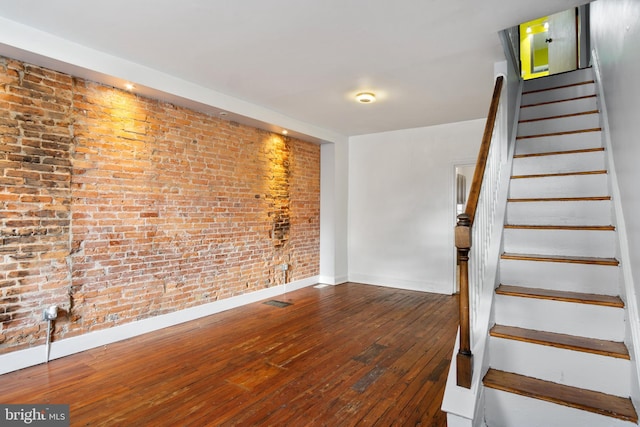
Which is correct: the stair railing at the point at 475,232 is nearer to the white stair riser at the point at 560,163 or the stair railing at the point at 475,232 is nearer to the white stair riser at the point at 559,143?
the white stair riser at the point at 560,163

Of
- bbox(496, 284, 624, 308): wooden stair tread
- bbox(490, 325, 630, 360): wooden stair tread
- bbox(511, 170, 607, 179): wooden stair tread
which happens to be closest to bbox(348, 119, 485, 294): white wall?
bbox(511, 170, 607, 179): wooden stair tread

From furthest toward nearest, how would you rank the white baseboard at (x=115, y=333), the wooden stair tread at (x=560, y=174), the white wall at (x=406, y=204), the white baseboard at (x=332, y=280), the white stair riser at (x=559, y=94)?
the white baseboard at (x=332, y=280) → the white wall at (x=406, y=204) → the white stair riser at (x=559, y=94) → the white baseboard at (x=115, y=333) → the wooden stair tread at (x=560, y=174)

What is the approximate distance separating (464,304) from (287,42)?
249 cm

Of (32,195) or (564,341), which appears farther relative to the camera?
(32,195)

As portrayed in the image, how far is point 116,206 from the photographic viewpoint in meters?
3.43

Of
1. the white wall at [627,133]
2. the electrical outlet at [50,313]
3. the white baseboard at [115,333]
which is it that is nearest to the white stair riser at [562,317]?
the white wall at [627,133]

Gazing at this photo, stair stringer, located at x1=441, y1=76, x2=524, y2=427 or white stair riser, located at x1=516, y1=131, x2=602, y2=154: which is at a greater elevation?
white stair riser, located at x1=516, y1=131, x2=602, y2=154

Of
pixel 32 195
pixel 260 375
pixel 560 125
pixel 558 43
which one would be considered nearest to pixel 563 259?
pixel 560 125

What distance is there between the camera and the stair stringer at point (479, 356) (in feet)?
5.83

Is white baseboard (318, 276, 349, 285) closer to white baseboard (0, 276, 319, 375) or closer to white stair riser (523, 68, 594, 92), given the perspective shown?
white baseboard (0, 276, 319, 375)

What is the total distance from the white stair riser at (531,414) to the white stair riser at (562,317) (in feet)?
1.63

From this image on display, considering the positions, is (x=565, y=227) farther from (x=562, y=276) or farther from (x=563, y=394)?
(x=563, y=394)

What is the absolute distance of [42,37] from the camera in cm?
273

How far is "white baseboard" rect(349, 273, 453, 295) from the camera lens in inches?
214
